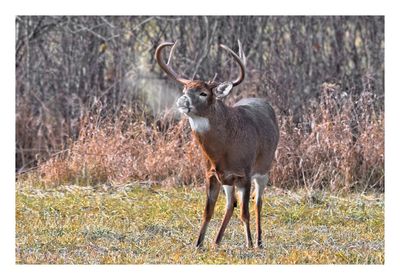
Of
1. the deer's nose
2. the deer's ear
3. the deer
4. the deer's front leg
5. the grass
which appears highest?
the deer's ear

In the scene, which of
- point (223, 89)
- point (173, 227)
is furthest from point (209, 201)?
point (173, 227)

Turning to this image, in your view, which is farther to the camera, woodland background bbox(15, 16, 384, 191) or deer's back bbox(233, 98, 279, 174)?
woodland background bbox(15, 16, 384, 191)

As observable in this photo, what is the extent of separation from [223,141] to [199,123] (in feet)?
1.04

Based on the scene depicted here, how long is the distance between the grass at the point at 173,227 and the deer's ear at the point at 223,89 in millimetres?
1307

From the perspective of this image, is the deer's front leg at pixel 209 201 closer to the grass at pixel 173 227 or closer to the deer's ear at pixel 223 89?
the grass at pixel 173 227

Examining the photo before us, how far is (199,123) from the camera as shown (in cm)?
776

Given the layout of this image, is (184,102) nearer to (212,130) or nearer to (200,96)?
(200,96)

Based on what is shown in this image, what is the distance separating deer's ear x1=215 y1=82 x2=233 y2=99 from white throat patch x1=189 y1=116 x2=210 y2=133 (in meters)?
0.24

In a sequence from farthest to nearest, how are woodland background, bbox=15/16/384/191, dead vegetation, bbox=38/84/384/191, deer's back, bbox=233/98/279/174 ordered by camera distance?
woodland background, bbox=15/16/384/191
dead vegetation, bbox=38/84/384/191
deer's back, bbox=233/98/279/174

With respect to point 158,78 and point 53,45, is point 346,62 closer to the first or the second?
point 158,78

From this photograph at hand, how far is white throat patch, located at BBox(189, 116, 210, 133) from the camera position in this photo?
25.4 feet

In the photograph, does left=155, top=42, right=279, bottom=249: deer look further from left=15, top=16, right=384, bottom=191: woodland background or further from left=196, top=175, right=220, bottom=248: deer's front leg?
left=15, top=16, right=384, bottom=191: woodland background

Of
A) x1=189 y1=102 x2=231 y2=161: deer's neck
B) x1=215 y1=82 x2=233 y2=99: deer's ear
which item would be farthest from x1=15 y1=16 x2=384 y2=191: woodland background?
x1=215 y1=82 x2=233 y2=99: deer's ear

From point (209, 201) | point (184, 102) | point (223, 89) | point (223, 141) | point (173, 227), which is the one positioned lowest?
point (173, 227)
